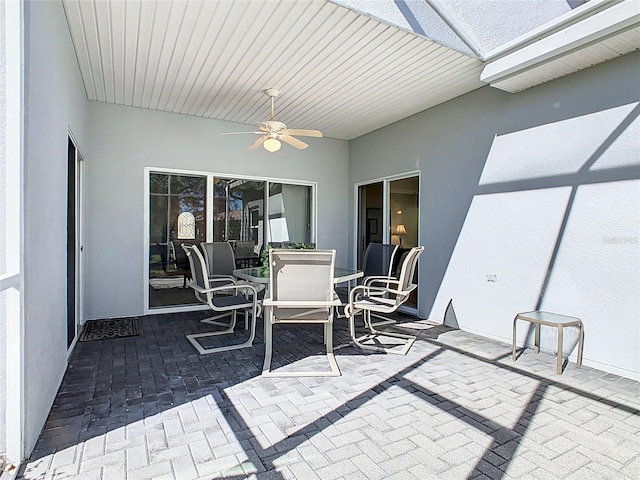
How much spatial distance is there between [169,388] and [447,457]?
6.69 feet

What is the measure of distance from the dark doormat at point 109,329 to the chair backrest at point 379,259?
2986 millimetres

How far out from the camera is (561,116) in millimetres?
3619

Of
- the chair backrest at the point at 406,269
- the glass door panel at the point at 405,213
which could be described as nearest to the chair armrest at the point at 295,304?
the chair backrest at the point at 406,269

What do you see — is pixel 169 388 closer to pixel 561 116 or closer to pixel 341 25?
pixel 341 25

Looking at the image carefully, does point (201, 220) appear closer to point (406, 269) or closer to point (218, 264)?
point (218, 264)

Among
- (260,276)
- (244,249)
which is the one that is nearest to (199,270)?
(260,276)

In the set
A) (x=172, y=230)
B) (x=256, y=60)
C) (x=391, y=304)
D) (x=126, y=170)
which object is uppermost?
(x=256, y=60)

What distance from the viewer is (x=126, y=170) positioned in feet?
17.0

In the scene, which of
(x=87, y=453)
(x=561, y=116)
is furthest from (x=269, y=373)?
(x=561, y=116)

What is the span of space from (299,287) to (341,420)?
3.82 ft

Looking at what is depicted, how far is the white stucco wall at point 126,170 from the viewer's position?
4.99 meters

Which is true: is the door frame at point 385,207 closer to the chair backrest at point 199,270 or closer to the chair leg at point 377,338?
the chair leg at point 377,338

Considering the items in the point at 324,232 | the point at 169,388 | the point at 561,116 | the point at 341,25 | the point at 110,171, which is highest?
the point at 341,25

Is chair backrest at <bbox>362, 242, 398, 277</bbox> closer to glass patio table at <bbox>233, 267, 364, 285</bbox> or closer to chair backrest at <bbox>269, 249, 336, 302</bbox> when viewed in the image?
glass patio table at <bbox>233, 267, 364, 285</bbox>
